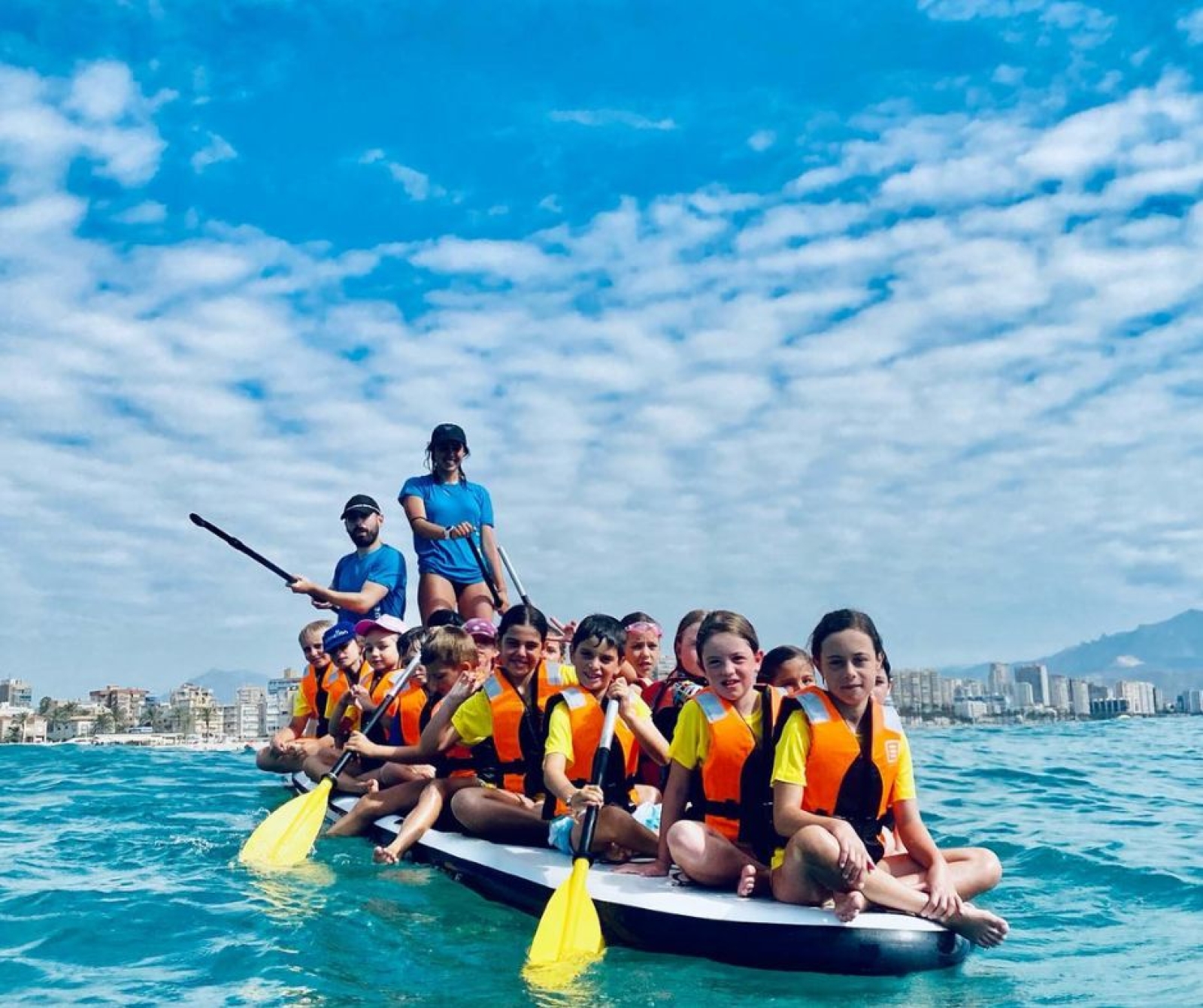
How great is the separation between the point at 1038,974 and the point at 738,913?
60.0 inches

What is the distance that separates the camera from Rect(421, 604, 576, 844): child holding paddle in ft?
23.2

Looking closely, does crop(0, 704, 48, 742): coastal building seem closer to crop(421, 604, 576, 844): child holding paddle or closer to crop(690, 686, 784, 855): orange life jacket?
crop(421, 604, 576, 844): child holding paddle

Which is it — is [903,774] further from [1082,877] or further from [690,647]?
[1082,877]

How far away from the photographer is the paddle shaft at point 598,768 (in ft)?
19.2

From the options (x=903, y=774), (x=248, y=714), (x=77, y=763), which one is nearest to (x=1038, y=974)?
(x=903, y=774)

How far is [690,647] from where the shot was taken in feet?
24.7

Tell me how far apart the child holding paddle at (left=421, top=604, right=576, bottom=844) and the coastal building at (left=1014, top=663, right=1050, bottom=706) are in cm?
13678

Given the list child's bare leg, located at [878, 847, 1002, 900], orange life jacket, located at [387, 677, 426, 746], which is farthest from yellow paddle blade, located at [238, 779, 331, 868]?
child's bare leg, located at [878, 847, 1002, 900]

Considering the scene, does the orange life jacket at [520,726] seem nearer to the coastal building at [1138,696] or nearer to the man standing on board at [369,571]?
the man standing on board at [369,571]

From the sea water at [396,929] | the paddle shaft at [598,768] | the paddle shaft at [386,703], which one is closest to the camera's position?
the sea water at [396,929]

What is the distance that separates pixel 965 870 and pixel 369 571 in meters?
7.00

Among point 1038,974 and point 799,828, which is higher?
point 799,828

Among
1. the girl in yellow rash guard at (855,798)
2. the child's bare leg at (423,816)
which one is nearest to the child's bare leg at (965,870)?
the girl in yellow rash guard at (855,798)

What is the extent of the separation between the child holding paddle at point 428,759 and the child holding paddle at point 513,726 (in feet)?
0.95
